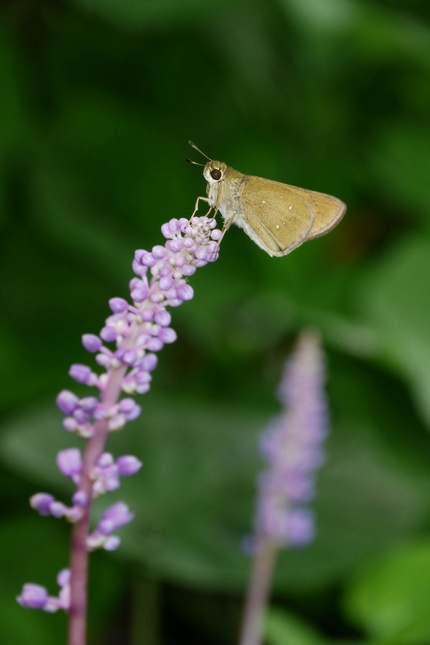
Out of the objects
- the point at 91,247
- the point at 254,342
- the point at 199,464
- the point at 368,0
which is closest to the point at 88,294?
the point at 91,247

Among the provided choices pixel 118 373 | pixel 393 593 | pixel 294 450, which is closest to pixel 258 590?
pixel 294 450

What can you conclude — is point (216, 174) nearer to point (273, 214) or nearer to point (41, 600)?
point (273, 214)

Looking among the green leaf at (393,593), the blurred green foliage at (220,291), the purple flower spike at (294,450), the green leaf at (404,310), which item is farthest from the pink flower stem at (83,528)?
the green leaf at (404,310)

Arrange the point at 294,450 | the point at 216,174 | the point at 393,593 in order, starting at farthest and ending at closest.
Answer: the point at 393,593 → the point at 294,450 → the point at 216,174

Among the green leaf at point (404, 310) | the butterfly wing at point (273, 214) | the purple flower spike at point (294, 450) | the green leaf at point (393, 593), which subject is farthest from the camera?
the green leaf at point (404, 310)

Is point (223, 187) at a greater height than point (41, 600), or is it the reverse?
point (223, 187)

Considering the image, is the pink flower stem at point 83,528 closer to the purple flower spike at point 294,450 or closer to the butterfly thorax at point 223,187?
the butterfly thorax at point 223,187
